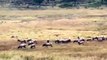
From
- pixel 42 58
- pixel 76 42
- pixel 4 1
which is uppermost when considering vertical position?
pixel 42 58

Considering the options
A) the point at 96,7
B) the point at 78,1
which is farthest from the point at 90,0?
the point at 96,7

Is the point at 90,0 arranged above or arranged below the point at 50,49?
below

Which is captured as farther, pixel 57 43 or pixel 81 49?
pixel 57 43

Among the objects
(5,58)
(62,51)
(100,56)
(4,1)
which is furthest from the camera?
(4,1)

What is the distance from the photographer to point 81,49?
39.7 m

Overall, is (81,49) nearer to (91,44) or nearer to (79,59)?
(91,44)

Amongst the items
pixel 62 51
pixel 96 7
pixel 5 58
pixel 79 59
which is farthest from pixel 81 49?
pixel 96 7

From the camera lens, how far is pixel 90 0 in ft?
478

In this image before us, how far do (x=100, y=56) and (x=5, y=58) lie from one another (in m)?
10.2

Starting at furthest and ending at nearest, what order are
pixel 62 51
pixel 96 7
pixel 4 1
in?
pixel 4 1 < pixel 96 7 < pixel 62 51

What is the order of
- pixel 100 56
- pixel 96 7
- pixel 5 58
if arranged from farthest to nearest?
pixel 96 7
pixel 100 56
pixel 5 58

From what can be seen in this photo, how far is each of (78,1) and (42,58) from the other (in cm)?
11510

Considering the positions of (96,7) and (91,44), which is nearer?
(91,44)

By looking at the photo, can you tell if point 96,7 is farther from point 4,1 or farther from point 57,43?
point 57,43
